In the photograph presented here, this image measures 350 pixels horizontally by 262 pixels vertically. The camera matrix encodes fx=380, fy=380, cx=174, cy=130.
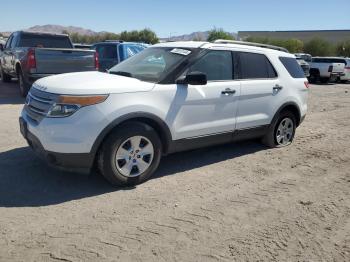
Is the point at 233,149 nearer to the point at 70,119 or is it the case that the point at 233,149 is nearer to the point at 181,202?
the point at 181,202

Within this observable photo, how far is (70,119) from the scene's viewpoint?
13.3 ft

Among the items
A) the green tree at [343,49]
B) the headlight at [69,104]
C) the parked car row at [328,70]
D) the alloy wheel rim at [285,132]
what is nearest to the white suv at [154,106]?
the headlight at [69,104]

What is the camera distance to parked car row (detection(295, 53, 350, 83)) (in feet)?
76.1

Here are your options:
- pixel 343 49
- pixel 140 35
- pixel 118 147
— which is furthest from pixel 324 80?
pixel 140 35

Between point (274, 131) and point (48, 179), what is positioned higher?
point (274, 131)

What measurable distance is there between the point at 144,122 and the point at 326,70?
69.5 ft

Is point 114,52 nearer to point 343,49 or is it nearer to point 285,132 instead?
point 285,132

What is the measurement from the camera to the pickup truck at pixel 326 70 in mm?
23172

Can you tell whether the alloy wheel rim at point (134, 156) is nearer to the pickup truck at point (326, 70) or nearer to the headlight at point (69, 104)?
the headlight at point (69, 104)

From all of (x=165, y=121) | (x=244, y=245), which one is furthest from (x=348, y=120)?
(x=244, y=245)

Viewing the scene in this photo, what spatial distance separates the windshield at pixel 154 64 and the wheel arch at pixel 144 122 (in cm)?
51

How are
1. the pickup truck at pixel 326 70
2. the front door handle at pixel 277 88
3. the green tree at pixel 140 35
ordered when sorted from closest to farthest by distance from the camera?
the front door handle at pixel 277 88, the pickup truck at pixel 326 70, the green tree at pixel 140 35

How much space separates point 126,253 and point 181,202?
46.1 inches

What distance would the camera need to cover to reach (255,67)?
5.89m
